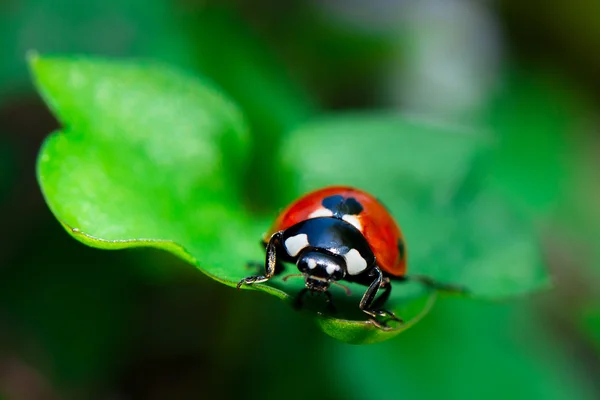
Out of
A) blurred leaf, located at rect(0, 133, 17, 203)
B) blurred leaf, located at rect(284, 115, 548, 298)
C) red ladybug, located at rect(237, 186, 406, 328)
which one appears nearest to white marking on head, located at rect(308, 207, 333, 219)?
red ladybug, located at rect(237, 186, 406, 328)

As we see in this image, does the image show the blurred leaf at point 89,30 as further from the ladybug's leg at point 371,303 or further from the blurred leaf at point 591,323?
the blurred leaf at point 591,323

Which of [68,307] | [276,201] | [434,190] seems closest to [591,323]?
[434,190]

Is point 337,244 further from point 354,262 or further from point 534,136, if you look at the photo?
point 534,136

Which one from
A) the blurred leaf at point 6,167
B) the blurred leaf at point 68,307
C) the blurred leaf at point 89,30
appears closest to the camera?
the blurred leaf at point 68,307

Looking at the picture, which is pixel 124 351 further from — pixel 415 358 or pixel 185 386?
pixel 415 358

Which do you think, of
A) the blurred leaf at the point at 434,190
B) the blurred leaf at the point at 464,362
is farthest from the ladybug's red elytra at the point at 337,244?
the blurred leaf at the point at 464,362

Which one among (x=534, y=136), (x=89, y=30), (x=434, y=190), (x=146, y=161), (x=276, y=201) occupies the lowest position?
(x=146, y=161)
